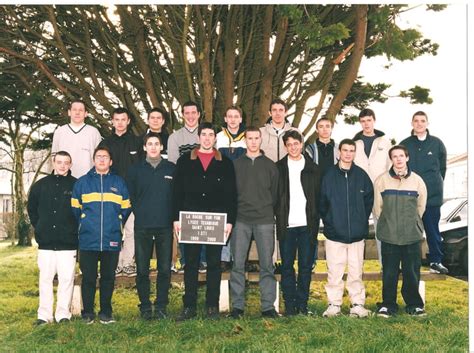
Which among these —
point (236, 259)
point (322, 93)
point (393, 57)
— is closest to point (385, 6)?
point (393, 57)

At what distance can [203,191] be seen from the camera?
6.46 meters

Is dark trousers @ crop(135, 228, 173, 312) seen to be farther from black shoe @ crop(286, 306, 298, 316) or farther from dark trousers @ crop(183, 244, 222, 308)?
black shoe @ crop(286, 306, 298, 316)

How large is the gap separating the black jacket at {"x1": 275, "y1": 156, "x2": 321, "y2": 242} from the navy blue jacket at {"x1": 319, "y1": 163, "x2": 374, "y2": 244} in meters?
0.11

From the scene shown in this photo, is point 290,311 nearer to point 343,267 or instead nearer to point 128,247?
point 343,267

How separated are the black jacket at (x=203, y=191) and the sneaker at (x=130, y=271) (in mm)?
1121

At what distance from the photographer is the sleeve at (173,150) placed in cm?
709

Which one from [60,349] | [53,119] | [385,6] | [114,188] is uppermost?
[385,6]

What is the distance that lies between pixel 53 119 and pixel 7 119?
0.99 m

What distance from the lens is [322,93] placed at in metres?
10.6

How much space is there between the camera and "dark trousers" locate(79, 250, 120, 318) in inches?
254

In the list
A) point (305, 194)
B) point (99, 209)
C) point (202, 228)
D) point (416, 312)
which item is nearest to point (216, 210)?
point (202, 228)

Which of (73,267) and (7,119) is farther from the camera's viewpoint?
(7,119)

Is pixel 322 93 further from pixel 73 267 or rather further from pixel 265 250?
pixel 73 267

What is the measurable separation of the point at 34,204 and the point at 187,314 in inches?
87.0
